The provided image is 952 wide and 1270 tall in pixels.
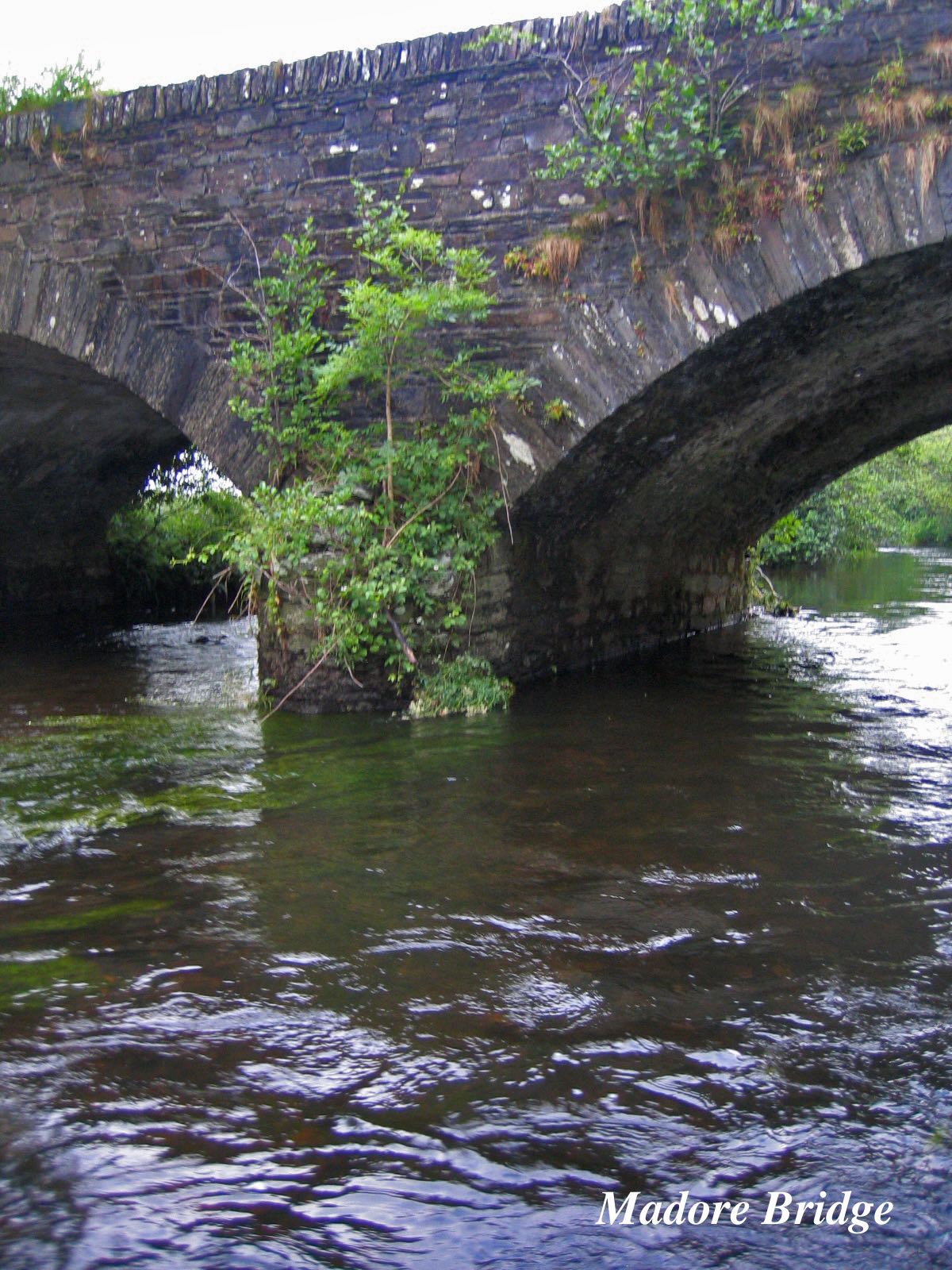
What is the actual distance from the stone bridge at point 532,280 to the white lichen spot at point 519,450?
0.01 metres

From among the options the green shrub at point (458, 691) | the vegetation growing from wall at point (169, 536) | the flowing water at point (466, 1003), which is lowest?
the flowing water at point (466, 1003)

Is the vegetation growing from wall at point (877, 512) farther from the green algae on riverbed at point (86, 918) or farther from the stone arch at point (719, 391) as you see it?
the green algae on riverbed at point (86, 918)

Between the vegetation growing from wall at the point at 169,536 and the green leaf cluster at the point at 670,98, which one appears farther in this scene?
the vegetation growing from wall at the point at 169,536

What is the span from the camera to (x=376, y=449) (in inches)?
255

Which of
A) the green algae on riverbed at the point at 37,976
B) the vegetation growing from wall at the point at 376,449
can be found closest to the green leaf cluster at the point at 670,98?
the vegetation growing from wall at the point at 376,449

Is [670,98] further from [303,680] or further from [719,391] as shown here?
[303,680]

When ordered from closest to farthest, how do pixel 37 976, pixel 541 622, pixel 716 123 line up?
pixel 37 976
pixel 716 123
pixel 541 622

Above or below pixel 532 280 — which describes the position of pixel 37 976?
below

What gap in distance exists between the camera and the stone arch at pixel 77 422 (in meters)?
7.12

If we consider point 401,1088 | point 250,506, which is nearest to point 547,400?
point 250,506

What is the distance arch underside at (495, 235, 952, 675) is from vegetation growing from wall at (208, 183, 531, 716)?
0.59 m

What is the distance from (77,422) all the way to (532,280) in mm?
5879

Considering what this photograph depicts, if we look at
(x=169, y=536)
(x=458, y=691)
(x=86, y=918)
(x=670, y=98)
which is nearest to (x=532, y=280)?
(x=670, y=98)

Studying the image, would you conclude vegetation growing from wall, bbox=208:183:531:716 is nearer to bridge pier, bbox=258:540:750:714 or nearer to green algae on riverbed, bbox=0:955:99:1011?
bridge pier, bbox=258:540:750:714
